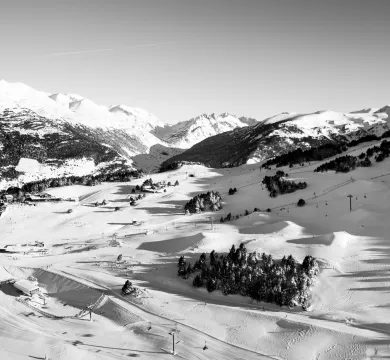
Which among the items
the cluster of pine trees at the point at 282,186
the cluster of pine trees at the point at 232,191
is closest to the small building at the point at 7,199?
A: the cluster of pine trees at the point at 232,191

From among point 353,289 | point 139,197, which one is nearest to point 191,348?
point 353,289

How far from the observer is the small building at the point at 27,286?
64556 mm

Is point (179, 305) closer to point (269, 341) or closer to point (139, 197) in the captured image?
point (269, 341)

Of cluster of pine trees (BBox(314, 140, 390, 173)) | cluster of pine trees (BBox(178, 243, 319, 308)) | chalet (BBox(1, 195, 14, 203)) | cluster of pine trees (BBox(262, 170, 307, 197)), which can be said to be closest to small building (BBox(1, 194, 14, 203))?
chalet (BBox(1, 195, 14, 203))

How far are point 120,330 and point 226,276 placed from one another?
1961cm

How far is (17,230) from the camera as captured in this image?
111 metres

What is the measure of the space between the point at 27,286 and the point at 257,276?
3982cm

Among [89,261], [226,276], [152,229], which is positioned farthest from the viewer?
[152,229]

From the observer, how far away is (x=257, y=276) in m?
61.2

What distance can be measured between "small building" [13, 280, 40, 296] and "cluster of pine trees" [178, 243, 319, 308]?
25.1 meters

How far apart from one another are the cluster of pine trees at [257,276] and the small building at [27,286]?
25.1 meters

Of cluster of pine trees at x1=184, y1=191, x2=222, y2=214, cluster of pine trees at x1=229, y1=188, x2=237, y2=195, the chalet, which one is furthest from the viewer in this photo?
the chalet

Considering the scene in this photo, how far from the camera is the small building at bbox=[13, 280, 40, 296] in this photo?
64.6 m

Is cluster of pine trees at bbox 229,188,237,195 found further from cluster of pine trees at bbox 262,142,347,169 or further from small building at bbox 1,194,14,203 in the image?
small building at bbox 1,194,14,203
